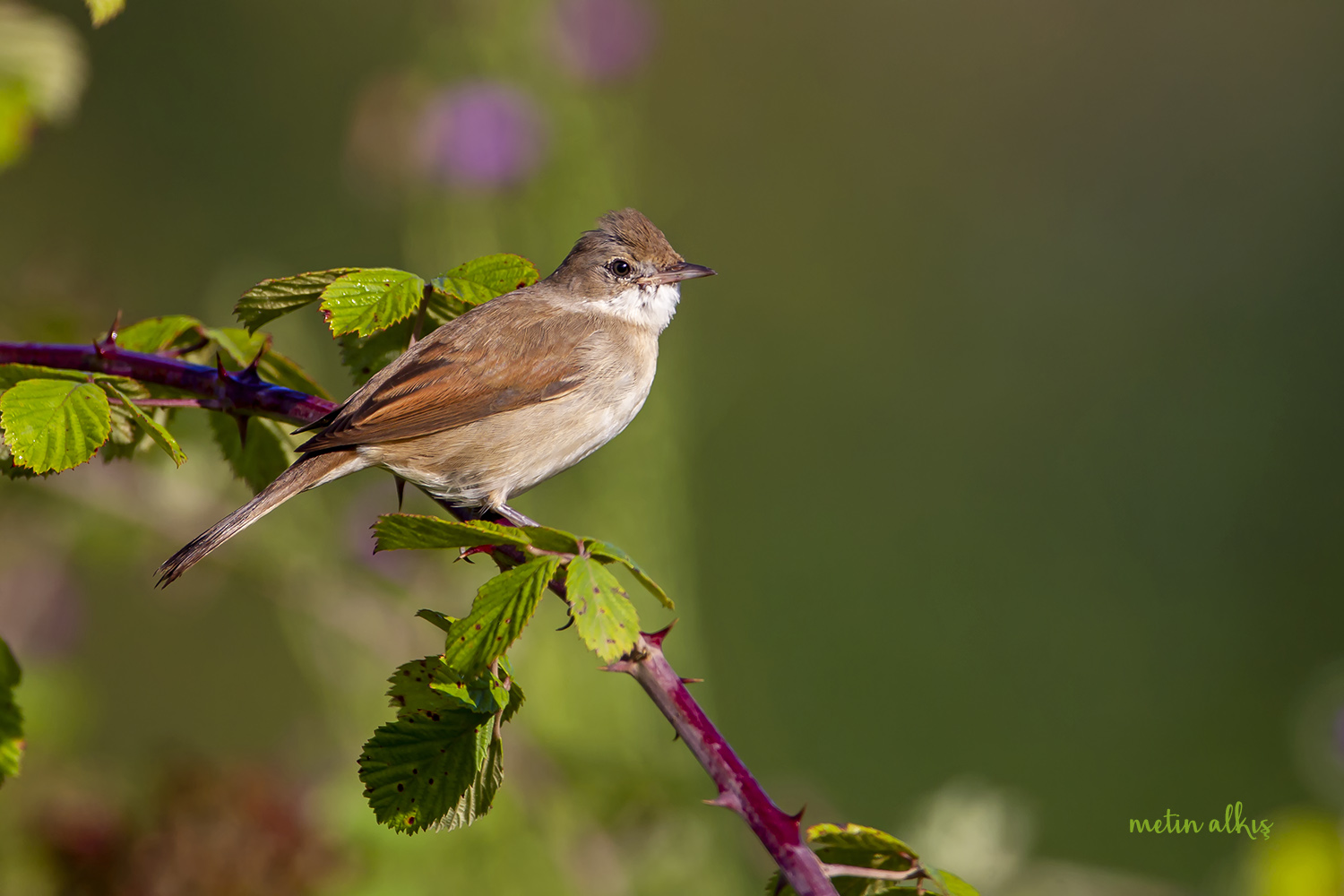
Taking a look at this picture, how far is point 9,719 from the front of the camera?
1767mm

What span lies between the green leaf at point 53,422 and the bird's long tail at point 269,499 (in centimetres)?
47

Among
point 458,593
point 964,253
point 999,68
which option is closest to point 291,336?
point 458,593

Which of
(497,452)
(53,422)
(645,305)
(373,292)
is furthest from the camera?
(645,305)

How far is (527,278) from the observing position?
2.06m

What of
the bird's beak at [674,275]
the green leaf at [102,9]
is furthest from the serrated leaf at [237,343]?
the bird's beak at [674,275]

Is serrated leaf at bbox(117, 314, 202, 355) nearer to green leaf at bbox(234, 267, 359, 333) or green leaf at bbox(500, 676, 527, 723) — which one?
green leaf at bbox(234, 267, 359, 333)

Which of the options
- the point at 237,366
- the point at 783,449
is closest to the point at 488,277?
the point at 237,366

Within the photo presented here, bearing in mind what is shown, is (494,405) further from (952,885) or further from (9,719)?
(952,885)

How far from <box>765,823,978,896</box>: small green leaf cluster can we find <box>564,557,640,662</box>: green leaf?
0.35 m

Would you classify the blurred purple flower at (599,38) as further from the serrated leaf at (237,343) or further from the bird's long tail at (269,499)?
the serrated leaf at (237,343)

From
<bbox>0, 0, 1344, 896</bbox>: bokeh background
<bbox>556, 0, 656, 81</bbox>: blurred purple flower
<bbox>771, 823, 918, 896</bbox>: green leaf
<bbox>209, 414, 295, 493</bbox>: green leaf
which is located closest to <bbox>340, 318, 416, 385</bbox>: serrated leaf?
<bbox>209, 414, 295, 493</bbox>: green leaf

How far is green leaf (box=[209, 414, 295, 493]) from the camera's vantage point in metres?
2.07

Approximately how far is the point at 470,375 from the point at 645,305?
82 centimetres

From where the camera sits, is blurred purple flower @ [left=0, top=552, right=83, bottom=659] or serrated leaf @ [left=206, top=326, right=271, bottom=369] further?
blurred purple flower @ [left=0, top=552, right=83, bottom=659]
